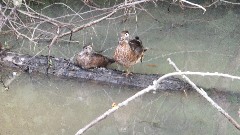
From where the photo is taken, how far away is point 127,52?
414cm

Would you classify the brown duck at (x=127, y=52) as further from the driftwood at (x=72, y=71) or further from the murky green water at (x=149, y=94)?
the murky green water at (x=149, y=94)

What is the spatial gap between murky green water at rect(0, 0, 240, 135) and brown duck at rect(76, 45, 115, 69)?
0.56 ft

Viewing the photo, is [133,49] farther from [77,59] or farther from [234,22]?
[234,22]

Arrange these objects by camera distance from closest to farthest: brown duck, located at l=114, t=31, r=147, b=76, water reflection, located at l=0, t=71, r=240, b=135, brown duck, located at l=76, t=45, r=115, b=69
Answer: water reflection, located at l=0, t=71, r=240, b=135 → brown duck, located at l=114, t=31, r=147, b=76 → brown duck, located at l=76, t=45, r=115, b=69

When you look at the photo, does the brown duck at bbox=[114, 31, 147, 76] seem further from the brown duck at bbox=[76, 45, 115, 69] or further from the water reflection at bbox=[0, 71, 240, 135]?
the water reflection at bbox=[0, 71, 240, 135]

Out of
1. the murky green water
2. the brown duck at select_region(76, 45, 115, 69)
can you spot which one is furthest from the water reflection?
the brown duck at select_region(76, 45, 115, 69)

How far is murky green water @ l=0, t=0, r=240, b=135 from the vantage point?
12.4ft

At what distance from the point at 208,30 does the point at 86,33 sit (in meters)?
1.35

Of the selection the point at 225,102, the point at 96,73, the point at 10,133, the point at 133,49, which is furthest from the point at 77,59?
the point at 225,102

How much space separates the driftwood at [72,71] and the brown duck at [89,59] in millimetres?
49

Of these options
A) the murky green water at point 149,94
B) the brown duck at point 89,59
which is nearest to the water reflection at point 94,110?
the murky green water at point 149,94

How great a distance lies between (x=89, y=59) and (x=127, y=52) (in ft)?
1.27

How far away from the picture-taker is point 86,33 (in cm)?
497

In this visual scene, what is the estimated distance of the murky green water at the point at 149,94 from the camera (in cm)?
378
